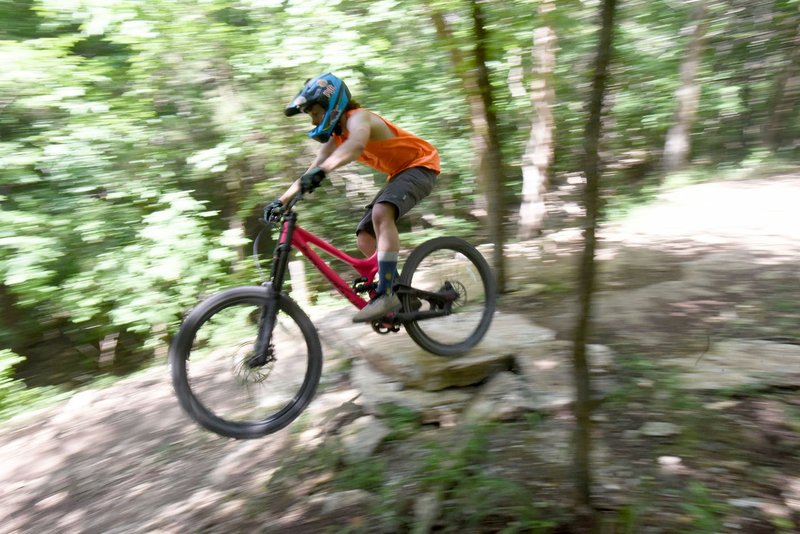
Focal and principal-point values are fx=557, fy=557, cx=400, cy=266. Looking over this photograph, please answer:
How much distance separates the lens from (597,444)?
8.41 ft

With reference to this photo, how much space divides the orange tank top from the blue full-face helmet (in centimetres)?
23

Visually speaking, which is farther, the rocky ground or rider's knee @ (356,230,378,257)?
rider's knee @ (356,230,378,257)

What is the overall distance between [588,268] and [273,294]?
172cm

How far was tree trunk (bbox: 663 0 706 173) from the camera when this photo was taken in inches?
428

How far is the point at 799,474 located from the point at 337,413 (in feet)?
7.19

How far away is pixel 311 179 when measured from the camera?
9.88 feet

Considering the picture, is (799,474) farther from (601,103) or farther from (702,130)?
(702,130)

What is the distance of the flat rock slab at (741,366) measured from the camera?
2.88m

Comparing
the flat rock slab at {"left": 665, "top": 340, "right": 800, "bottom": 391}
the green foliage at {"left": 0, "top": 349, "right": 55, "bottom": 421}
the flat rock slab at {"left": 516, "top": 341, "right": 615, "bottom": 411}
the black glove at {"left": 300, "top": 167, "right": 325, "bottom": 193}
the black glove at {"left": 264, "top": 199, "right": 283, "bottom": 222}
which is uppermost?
the black glove at {"left": 300, "top": 167, "right": 325, "bottom": 193}

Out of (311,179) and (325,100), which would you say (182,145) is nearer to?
(325,100)

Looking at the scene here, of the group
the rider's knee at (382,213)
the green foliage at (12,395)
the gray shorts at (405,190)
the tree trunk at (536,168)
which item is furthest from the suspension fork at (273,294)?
the tree trunk at (536,168)

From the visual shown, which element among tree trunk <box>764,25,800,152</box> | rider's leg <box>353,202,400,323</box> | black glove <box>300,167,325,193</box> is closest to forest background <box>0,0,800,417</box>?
rider's leg <box>353,202,400,323</box>

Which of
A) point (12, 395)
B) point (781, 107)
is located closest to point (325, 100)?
point (12, 395)

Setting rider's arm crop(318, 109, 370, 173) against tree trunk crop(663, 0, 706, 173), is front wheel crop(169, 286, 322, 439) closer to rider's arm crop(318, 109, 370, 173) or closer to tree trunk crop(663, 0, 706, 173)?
rider's arm crop(318, 109, 370, 173)
